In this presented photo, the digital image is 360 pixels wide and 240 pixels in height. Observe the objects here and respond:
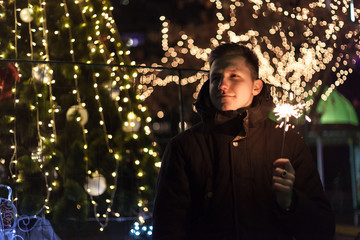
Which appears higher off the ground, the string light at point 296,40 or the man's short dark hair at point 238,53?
the string light at point 296,40

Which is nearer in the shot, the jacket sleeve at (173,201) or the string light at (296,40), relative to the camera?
the jacket sleeve at (173,201)

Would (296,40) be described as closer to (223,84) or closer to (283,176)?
(223,84)

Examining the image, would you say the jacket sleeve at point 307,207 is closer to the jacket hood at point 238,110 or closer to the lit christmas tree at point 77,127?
the jacket hood at point 238,110

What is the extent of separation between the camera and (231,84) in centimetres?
302

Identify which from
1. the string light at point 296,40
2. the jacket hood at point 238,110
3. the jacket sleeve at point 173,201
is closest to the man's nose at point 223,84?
the jacket hood at point 238,110

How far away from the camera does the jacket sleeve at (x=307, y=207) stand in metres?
2.79

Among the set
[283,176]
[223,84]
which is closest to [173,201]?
[283,176]

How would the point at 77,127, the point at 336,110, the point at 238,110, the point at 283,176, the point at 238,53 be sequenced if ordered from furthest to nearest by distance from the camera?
the point at 336,110 < the point at 77,127 < the point at 238,53 < the point at 238,110 < the point at 283,176

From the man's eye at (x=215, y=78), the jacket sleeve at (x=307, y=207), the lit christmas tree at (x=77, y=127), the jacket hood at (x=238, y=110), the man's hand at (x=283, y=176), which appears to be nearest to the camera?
the man's hand at (x=283, y=176)

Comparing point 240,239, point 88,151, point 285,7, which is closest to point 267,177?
point 240,239

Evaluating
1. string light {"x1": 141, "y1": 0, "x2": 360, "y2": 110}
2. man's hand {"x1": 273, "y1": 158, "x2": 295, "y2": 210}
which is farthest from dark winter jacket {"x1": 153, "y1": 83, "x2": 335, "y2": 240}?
string light {"x1": 141, "y1": 0, "x2": 360, "y2": 110}

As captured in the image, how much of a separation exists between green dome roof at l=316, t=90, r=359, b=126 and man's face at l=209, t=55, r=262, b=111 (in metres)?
13.8

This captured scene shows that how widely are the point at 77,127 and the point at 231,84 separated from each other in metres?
4.06

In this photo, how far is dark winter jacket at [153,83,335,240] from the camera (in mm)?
2797
